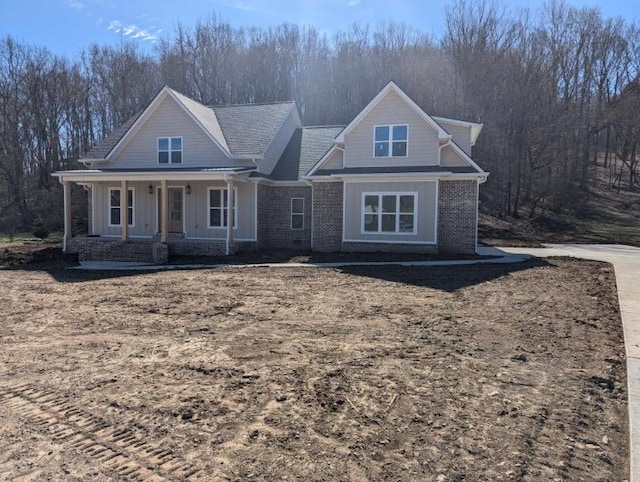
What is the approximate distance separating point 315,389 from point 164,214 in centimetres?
1502

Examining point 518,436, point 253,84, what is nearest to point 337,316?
point 518,436

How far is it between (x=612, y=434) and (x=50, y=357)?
618 cm

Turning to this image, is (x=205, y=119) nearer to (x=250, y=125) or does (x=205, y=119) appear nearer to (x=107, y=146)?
(x=250, y=125)

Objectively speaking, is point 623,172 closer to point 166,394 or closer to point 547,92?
point 547,92

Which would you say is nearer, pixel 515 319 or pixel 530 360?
pixel 530 360

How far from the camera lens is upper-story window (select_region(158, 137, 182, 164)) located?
70.0 feet

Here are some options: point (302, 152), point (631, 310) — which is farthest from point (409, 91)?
point (631, 310)

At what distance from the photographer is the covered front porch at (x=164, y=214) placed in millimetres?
18484

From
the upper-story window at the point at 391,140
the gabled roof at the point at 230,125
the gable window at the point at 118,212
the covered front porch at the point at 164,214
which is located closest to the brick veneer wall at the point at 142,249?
the covered front porch at the point at 164,214

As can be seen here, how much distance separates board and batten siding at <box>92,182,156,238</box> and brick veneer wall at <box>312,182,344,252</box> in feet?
25.2

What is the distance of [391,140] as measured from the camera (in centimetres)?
1828

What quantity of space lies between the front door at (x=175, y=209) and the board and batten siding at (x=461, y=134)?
11.8 metres

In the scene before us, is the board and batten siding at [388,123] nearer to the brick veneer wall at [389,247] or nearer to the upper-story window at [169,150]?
the brick veneer wall at [389,247]

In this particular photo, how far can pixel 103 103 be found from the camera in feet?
143
